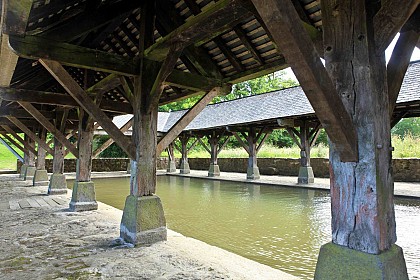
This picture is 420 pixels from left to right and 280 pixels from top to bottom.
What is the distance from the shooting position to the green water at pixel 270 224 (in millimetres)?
3594

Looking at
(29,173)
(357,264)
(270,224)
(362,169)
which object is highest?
(362,169)

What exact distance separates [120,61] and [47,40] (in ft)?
2.56

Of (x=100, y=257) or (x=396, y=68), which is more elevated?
(x=396, y=68)

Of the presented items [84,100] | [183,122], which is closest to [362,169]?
[183,122]

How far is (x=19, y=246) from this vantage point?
332cm

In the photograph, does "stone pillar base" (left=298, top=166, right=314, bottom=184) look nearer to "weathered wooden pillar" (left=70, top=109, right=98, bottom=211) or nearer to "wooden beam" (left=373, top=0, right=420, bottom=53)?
"weathered wooden pillar" (left=70, top=109, right=98, bottom=211)

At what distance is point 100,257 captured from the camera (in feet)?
9.66

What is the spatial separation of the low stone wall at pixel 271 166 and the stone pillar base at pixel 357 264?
40.4 feet

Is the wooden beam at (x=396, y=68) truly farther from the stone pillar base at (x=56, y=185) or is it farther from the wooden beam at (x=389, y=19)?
the stone pillar base at (x=56, y=185)

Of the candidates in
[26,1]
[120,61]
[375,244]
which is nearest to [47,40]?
[120,61]

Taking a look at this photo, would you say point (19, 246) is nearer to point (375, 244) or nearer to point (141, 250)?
point (141, 250)

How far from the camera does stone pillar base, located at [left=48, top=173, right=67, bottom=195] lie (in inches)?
297

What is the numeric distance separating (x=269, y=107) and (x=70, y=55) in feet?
33.9

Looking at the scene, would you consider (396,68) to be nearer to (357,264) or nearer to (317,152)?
(357,264)
